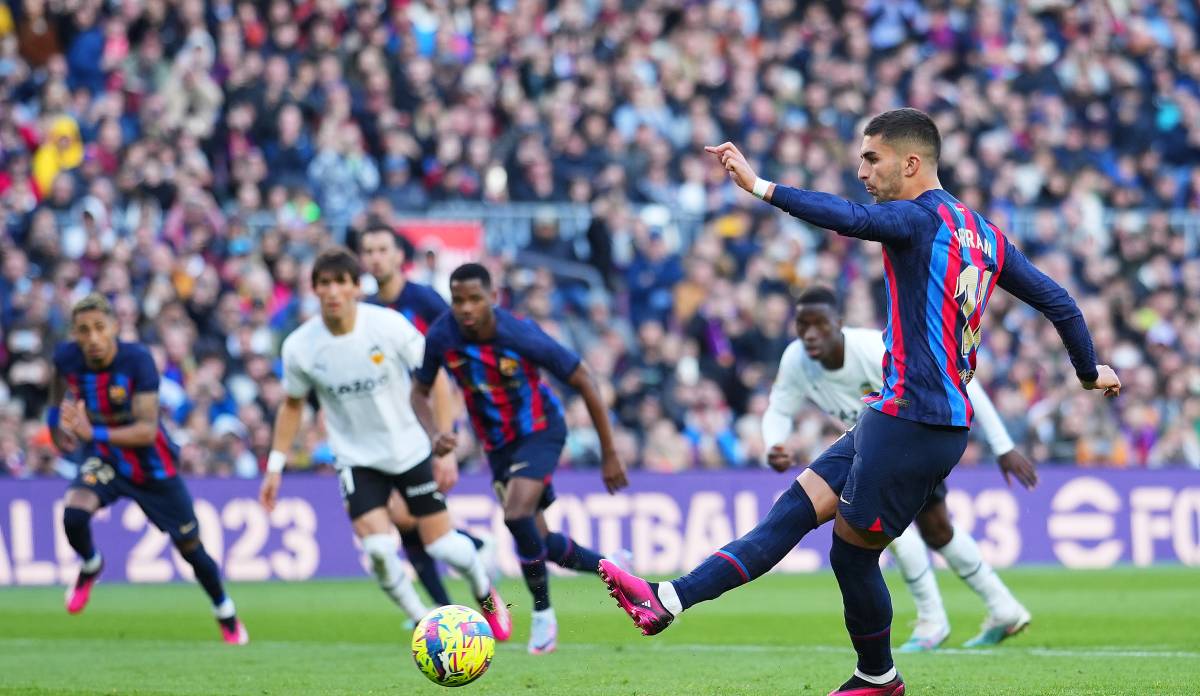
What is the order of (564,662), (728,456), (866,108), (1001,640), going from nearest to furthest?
(564,662)
(1001,640)
(728,456)
(866,108)

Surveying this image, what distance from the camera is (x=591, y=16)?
2466 centimetres

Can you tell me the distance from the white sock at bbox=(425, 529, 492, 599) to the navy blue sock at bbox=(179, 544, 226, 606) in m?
1.64

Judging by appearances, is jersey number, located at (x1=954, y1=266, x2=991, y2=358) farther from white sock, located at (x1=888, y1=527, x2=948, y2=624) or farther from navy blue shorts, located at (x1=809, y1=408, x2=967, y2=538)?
white sock, located at (x1=888, y1=527, x2=948, y2=624)

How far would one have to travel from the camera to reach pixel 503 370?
436 inches

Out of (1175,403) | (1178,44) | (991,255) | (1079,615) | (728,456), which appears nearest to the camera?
(991,255)

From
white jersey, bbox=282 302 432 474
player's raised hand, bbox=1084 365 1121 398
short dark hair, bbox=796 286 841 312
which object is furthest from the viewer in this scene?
white jersey, bbox=282 302 432 474

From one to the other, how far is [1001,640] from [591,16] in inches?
600

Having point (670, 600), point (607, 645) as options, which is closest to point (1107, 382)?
point (670, 600)

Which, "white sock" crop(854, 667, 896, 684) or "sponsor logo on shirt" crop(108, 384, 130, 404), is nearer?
"white sock" crop(854, 667, 896, 684)

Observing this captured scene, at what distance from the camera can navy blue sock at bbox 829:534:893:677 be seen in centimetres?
746

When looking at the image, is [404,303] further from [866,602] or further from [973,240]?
[973,240]

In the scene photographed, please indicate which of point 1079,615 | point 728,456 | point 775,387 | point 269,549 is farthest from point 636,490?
point 775,387

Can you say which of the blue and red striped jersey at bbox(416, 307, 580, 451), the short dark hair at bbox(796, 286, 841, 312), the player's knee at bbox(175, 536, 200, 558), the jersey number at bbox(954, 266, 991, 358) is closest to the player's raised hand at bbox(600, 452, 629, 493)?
the blue and red striped jersey at bbox(416, 307, 580, 451)

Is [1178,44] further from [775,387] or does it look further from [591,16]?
[775,387]
